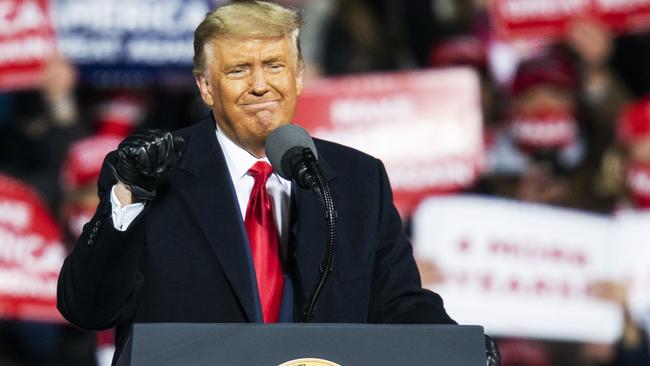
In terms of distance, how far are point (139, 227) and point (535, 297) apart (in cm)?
369

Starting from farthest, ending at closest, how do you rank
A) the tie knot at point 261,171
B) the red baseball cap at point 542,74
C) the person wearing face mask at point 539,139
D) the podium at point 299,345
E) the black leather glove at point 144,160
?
1. the red baseball cap at point 542,74
2. the person wearing face mask at point 539,139
3. the tie knot at point 261,171
4. the black leather glove at point 144,160
5. the podium at point 299,345

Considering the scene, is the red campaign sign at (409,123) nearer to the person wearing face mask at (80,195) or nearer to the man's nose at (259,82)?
the person wearing face mask at (80,195)

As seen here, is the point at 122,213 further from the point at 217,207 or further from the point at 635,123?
the point at 635,123

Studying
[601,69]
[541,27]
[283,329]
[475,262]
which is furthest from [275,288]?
[601,69]

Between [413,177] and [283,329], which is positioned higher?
[283,329]

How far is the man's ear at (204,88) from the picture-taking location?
2.96 metres

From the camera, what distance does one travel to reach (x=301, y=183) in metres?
2.63

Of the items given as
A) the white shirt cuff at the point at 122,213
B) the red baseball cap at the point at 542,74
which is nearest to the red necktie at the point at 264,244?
the white shirt cuff at the point at 122,213

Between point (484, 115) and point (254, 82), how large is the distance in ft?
13.6

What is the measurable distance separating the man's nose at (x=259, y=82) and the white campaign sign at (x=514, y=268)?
329 centimetres

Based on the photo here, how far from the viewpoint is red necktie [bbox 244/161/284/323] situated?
2.87m

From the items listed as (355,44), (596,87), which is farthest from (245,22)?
(596,87)

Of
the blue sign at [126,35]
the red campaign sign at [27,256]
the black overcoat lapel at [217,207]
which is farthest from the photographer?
the blue sign at [126,35]

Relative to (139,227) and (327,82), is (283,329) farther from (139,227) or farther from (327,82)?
(327,82)
